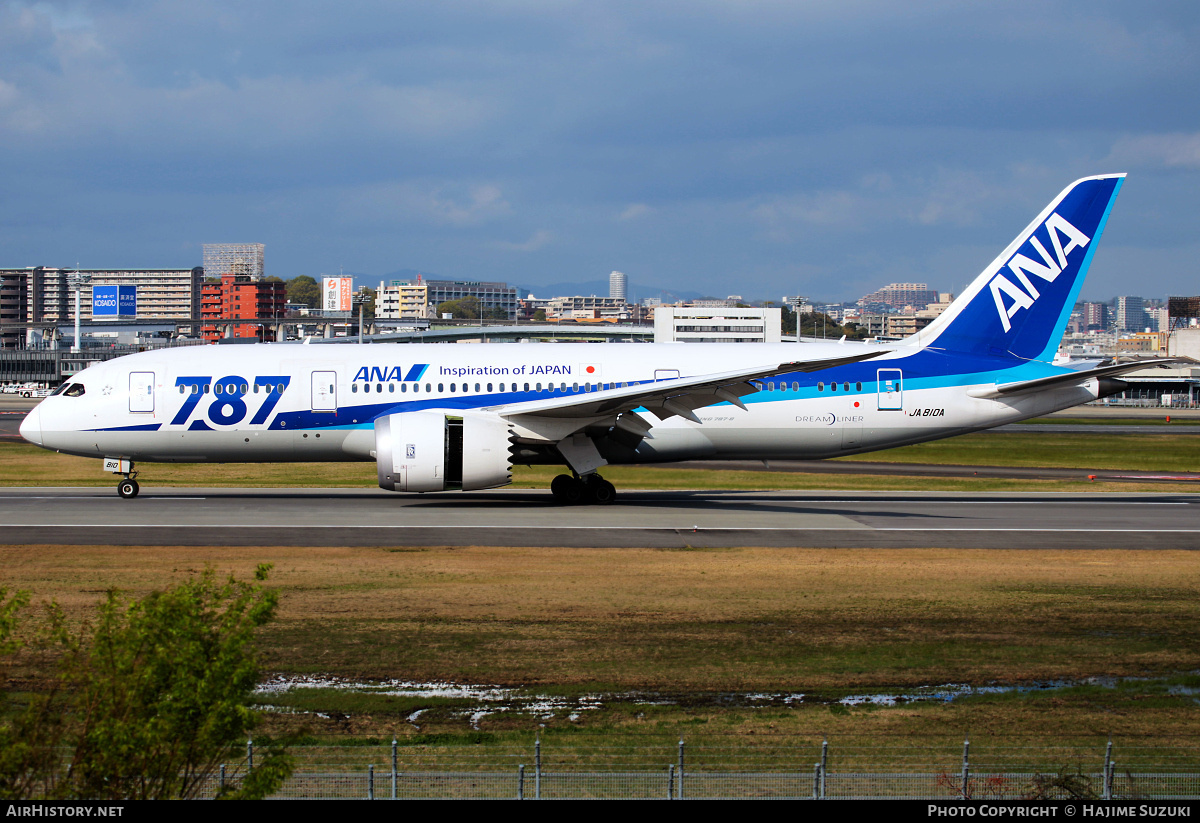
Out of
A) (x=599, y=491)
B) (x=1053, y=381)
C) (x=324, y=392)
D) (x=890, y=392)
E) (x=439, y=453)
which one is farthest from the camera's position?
(x=890, y=392)

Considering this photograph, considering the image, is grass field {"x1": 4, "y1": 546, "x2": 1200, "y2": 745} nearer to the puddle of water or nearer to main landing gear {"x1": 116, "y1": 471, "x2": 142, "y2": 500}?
the puddle of water

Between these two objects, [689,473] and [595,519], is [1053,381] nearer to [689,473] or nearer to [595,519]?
[595,519]

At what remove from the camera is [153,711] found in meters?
7.50

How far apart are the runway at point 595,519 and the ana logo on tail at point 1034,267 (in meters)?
6.55

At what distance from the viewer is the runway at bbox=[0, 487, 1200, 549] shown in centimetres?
→ 2386

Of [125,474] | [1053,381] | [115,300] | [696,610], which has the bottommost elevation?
[696,610]

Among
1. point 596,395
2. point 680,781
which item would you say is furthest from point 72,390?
point 680,781

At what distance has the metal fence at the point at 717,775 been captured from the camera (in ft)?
30.0

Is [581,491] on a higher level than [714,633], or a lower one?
higher

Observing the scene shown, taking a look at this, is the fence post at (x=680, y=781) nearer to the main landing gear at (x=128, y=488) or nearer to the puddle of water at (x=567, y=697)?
the puddle of water at (x=567, y=697)

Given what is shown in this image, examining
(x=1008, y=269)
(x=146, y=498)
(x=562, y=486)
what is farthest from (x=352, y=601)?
(x=1008, y=269)

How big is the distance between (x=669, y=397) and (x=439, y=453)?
21.8ft

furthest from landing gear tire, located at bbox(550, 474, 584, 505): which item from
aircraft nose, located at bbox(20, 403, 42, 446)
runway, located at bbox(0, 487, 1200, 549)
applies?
aircraft nose, located at bbox(20, 403, 42, 446)

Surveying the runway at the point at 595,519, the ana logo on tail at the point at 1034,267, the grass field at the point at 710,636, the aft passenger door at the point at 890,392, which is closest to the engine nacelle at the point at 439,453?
the runway at the point at 595,519
